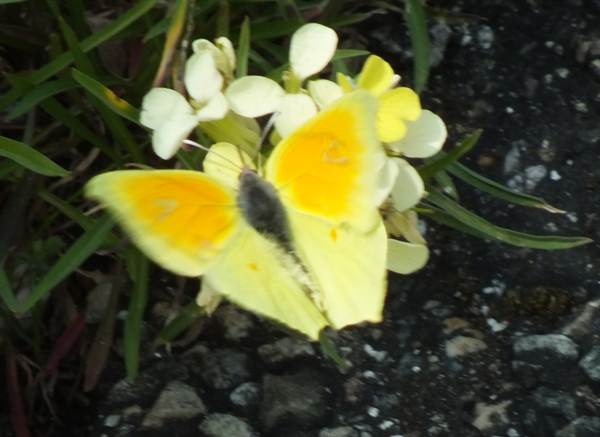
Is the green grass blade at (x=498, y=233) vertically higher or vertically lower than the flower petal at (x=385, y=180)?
lower

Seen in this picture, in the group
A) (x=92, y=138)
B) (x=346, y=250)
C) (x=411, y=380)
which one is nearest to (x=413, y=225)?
(x=346, y=250)

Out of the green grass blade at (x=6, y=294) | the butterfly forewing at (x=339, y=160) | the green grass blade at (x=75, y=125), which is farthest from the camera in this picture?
the green grass blade at (x=75, y=125)

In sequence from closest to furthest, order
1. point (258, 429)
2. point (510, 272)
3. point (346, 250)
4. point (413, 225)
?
point (346, 250) < point (413, 225) < point (258, 429) < point (510, 272)

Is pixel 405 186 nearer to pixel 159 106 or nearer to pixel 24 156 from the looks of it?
pixel 159 106

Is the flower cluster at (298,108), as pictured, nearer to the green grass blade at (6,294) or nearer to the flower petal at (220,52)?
the flower petal at (220,52)

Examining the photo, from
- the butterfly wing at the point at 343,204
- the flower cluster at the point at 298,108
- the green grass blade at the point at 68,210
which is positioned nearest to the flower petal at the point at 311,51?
the flower cluster at the point at 298,108

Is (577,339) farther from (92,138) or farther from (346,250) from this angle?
(92,138)

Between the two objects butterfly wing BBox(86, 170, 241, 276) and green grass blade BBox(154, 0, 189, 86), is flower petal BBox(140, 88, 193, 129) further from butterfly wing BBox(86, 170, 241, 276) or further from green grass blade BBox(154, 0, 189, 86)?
green grass blade BBox(154, 0, 189, 86)
